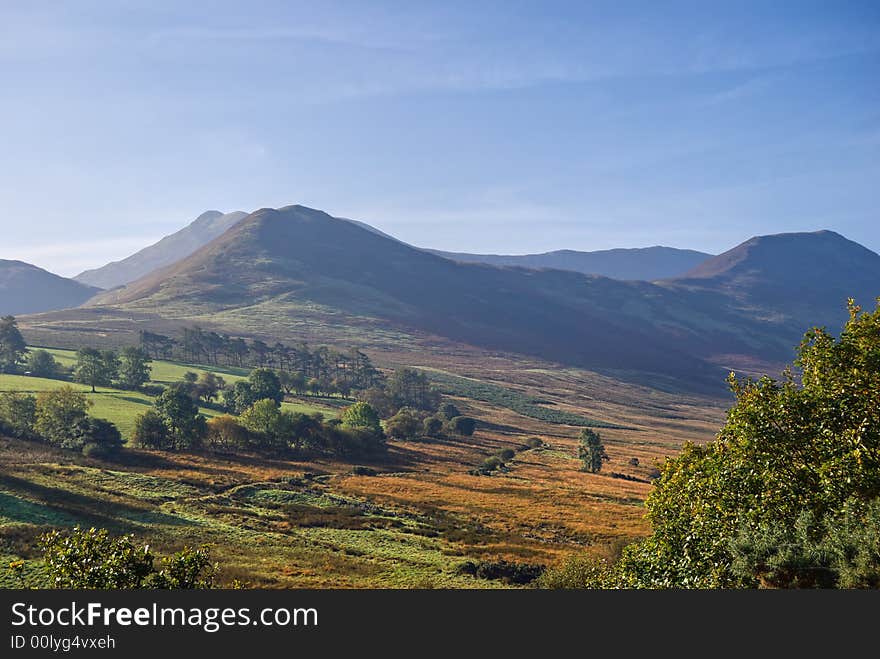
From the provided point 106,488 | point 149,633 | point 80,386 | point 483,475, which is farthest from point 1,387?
point 149,633

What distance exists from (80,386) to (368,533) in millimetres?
114639

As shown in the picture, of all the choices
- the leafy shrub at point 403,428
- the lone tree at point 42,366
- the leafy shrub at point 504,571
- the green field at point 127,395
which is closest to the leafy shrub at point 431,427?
the leafy shrub at point 403,428

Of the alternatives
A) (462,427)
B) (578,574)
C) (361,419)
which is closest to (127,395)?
(361,419)

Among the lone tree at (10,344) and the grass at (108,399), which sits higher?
the lone tree at (10,344)

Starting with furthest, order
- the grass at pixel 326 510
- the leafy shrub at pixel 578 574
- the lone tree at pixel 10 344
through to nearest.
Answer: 1. the lone tree at pixel 10 344
2. the grass at pixel 326 510
3. the leafy shrub at pixel 578 574

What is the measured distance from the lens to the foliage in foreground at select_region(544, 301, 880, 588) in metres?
15.6

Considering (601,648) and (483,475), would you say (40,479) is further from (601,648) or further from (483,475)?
(601,648)

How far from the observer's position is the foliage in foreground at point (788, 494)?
15.6 metres

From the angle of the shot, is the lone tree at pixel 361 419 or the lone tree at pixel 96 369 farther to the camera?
the lone tree at pixel 96 369

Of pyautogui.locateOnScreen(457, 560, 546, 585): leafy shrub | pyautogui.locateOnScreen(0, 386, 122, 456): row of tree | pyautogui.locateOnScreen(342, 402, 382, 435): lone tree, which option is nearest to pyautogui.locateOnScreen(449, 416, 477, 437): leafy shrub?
pyautogui.locateOnScreen(342, 402, 382, 435): lone tree

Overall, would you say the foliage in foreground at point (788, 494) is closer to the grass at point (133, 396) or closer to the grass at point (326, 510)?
the grass at point (326, 510)

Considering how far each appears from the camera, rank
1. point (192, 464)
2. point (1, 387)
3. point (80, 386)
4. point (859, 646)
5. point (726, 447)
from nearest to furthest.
Result: 1. point (859, 646)
2. point (726, 447)
3. point (192, 464)
4. point (1, 387)
5. point (80, 386)

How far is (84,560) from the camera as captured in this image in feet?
58.4

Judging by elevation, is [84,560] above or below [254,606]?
below
